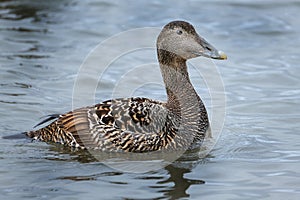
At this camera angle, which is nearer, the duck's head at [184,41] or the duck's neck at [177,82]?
the duck's head at [184,41]

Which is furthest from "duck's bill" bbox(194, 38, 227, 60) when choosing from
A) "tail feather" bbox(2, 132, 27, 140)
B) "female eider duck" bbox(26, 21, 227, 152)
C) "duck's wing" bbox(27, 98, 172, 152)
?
"tail feather" bbox(2, 132, 27, 140)

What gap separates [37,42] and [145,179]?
247 inches

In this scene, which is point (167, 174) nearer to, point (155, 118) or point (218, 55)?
point (155, 118)

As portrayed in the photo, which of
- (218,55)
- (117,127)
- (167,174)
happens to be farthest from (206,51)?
(167,174)

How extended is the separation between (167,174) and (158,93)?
3.33 metres

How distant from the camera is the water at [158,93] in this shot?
7559mm

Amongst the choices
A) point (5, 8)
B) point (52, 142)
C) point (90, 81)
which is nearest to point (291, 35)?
point (90, 81)

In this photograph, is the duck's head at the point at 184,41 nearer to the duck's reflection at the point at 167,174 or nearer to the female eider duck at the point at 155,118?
the female eider duck at the point at 155,118

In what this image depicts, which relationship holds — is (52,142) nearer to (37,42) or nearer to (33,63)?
(33,63)

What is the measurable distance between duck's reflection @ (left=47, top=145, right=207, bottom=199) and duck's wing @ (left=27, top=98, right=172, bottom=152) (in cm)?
12

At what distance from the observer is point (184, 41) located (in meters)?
8.64

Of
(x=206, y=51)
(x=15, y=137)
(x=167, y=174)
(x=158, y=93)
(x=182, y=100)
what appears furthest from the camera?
(x=158, y=93)

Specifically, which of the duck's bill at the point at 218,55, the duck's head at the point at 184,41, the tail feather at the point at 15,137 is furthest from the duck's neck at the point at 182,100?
the tail feather at the point at 15,137

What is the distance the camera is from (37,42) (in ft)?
→ 43.9
